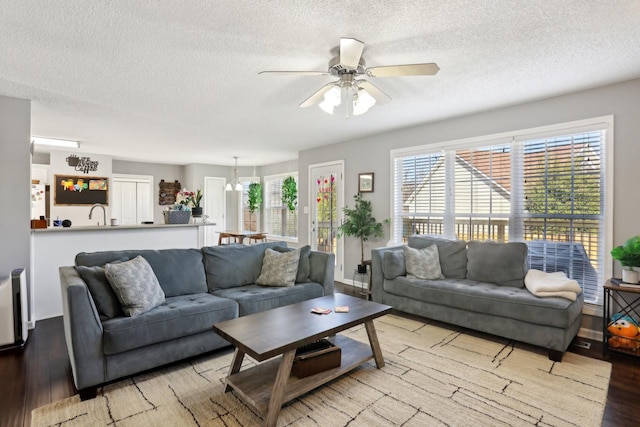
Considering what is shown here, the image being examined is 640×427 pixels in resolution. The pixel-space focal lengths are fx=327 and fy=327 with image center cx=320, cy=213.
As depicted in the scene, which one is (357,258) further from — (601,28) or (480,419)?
(601,28)

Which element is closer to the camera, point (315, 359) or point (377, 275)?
point (315, 359)

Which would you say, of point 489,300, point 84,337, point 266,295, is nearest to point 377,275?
point 489,300

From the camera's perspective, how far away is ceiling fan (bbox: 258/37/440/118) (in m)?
2.17

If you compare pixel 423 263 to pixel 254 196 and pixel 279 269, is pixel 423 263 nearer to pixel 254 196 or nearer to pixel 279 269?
pixel 279 269

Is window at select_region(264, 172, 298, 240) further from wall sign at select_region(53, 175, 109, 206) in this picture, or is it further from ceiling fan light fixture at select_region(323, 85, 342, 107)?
ceiling fan light fixture at select_region(323, 85, 342, 107)

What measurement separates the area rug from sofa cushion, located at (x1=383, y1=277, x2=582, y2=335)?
35 cm

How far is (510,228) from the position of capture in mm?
3879

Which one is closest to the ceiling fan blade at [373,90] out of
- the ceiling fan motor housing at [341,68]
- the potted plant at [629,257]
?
the ceiling fan motor housing at [341,68]

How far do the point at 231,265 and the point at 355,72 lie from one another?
227cm

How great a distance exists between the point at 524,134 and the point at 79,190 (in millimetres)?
8239

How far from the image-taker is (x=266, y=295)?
10.4 ft

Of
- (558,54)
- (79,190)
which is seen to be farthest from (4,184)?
(558,54)

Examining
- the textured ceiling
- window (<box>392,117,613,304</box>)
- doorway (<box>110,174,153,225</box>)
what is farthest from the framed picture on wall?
doorway (<box>110,174,153,225</box>)

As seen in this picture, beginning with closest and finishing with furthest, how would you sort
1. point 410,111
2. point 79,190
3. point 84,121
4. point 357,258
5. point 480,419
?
point 480,419 → point 410,111 → point 84,121 → point 357,258 → point 79,190
